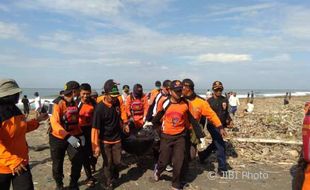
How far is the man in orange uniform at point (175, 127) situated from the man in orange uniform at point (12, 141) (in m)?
3.27

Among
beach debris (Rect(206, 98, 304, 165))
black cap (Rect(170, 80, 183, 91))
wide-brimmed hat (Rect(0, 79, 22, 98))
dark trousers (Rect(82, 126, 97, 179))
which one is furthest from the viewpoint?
beach debris (Rect(206, 98, 304, 165))

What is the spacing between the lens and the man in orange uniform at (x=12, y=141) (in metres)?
→ 4.54

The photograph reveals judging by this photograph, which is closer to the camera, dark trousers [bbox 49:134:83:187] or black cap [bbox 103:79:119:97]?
dark trousers [bbox 49:134:83:187]

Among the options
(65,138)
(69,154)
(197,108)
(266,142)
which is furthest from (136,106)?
(266,142)

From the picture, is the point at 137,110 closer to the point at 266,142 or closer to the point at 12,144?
the point at 266,142

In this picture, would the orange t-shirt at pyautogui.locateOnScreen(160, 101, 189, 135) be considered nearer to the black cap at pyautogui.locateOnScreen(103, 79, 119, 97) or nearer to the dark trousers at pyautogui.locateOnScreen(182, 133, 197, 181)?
the dark trousers at pyautogui.locateOnScreen(182, 133, 197, 181)

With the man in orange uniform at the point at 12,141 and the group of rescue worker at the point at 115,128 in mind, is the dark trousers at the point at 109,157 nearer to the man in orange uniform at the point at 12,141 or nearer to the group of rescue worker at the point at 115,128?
the group of rescue worker at the point at 115,128

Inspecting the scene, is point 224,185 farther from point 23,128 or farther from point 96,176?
point 23,128

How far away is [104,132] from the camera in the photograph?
7.22 meters

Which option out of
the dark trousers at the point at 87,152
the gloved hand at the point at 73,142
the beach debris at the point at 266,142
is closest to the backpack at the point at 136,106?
the dark trousers at the point at 87,152

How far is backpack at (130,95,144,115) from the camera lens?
9539 millimetres

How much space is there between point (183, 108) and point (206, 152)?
2.40 m

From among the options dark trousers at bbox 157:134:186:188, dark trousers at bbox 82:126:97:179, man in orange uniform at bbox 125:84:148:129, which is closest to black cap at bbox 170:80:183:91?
dark trousers at bbox 157:134:186:188

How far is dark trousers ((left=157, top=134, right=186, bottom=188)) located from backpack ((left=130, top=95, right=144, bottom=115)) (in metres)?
2.14
